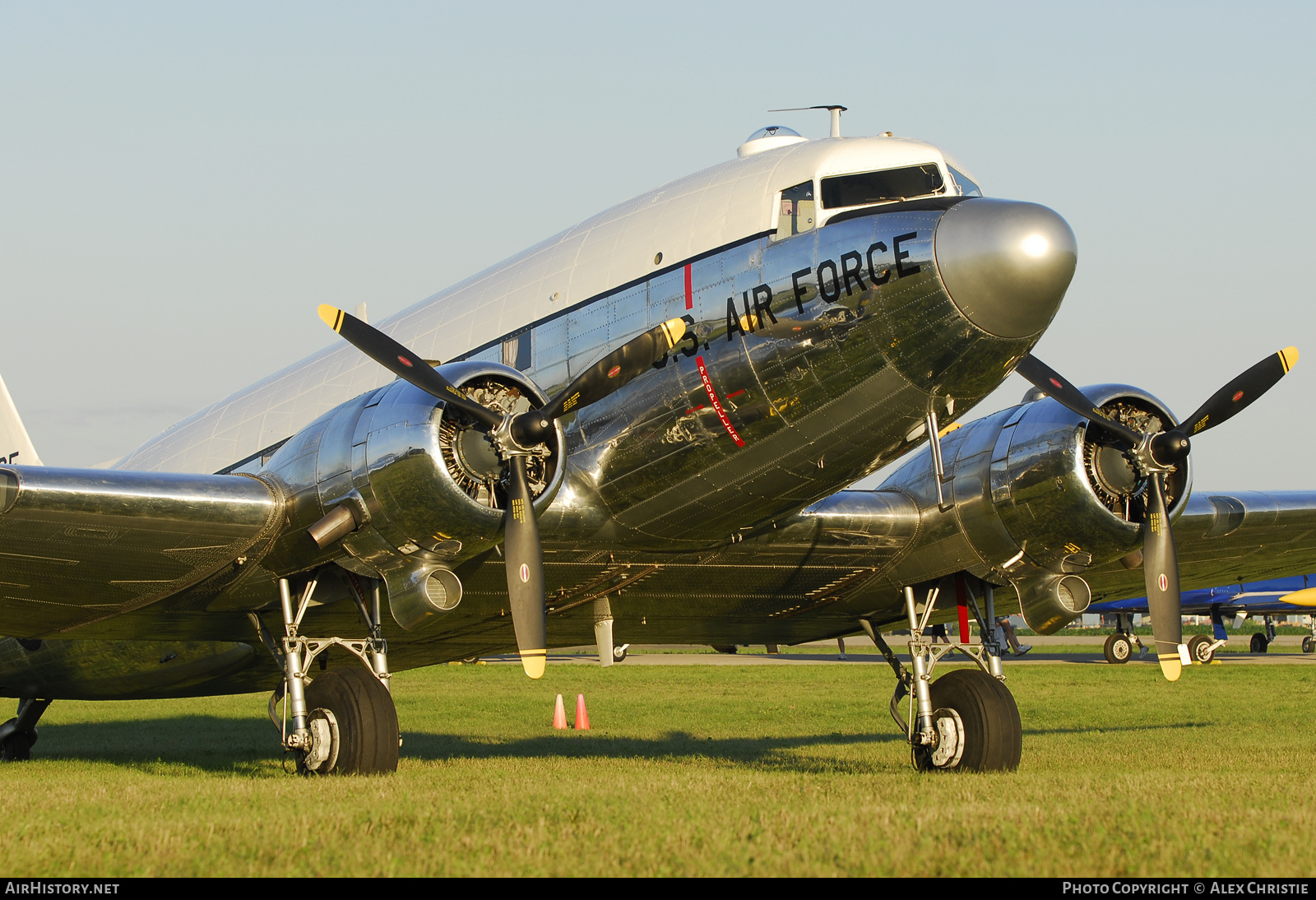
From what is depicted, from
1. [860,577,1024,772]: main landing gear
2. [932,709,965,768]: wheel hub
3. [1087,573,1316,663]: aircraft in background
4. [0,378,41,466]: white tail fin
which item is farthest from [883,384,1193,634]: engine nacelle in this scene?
[1087,573,1316,663]: aircraft in background

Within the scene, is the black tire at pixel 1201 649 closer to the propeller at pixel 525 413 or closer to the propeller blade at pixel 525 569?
the propeller blade at pixel 525 569

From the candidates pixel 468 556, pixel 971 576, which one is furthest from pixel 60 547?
pixel 971 576

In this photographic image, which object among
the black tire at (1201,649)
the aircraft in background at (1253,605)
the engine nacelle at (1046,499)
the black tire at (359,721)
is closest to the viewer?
the black tire at (359,721)

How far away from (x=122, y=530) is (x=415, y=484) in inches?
89.1

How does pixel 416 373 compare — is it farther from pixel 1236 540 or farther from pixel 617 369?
pixel 1236 540

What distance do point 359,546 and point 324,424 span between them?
1.03m

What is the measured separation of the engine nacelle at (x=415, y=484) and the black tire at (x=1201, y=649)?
31.0 m

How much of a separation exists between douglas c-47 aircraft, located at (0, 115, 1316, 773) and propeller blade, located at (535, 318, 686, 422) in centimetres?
2

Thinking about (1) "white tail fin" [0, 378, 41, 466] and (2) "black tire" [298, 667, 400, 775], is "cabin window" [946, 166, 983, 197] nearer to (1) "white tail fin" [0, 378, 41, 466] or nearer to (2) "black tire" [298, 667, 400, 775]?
(2) "black tire" [298, 667, 400, 775]

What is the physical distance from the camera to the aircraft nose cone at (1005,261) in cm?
824

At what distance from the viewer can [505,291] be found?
11.3 metres

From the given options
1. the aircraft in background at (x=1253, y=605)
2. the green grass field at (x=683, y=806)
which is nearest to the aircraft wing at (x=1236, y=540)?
the green grass field at (x=683, y=806)

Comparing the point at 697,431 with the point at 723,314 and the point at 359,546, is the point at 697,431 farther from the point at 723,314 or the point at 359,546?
the point at 359,546

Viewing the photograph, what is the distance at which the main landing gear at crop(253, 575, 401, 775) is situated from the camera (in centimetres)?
969
